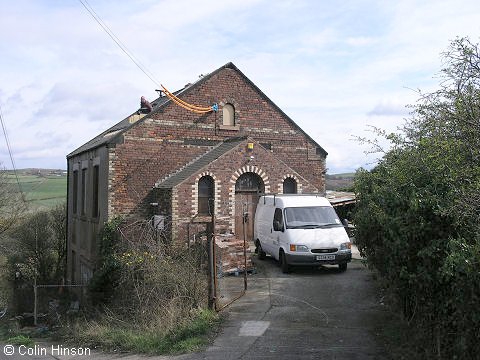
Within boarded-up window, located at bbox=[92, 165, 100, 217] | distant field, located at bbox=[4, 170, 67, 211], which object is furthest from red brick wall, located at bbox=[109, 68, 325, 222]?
distant field, located at bbox=[4, 170, 67, 211]

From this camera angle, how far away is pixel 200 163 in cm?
1820

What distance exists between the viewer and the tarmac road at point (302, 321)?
7781 millimetres

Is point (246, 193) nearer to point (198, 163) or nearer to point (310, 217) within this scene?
point (198, 163)

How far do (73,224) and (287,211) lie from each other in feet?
45.7

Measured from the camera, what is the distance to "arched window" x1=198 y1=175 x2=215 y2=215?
56.3 feet

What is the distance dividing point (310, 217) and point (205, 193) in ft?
15.3

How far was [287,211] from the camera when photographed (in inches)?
552

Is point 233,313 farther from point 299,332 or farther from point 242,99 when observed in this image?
point 242,99

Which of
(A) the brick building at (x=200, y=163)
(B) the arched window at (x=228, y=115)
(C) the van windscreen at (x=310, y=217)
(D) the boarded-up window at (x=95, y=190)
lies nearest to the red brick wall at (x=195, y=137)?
(A) the brick building at (x=200, y=163)

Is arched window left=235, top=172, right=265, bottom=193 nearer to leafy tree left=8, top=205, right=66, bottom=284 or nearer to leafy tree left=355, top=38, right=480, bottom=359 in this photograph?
leafy tree left=355, top=38, right=480, bottom=359

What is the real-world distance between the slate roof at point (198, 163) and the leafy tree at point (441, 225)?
34.7 feet

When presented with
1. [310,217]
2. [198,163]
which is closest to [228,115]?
[198,163]

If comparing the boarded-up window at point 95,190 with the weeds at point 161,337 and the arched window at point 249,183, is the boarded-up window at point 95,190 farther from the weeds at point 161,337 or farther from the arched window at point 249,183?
the weeds at point 161,337

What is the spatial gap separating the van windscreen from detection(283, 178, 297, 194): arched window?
13.9 ft
